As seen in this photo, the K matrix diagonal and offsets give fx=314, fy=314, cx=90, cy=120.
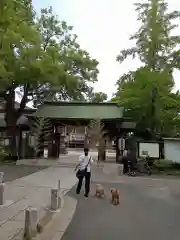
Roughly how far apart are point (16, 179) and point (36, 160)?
7516 mm

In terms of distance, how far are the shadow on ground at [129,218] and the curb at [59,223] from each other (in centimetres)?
15

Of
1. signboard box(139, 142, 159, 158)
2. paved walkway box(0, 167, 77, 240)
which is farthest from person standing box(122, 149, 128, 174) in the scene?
paved walkway box(0, 167, 77, 240)

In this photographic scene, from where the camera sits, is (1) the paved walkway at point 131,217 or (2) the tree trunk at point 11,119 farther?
(2) the tree trunk at point 11,119

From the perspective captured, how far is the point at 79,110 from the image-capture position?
2605cm

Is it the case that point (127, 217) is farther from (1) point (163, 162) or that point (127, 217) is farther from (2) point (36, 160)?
(2) point (36, 160)

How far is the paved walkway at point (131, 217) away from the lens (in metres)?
6.92

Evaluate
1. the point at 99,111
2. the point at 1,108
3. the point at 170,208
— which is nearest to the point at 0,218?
the point at 170,208

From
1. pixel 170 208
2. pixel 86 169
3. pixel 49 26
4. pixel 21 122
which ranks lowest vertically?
pixel 170 208

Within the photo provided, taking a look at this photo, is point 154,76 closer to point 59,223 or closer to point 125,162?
point 125,162

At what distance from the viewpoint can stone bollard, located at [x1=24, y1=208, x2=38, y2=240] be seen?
19.8 ft

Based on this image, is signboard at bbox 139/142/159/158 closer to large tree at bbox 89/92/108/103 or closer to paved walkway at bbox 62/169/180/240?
paved walkway at bbox 62/169/180/240

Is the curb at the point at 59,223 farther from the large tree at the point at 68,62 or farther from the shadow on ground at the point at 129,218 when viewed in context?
the large tree at the point at 68,62

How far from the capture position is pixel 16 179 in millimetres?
14820

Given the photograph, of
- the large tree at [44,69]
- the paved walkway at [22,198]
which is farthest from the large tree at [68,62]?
the paved walkway at [22,198]
